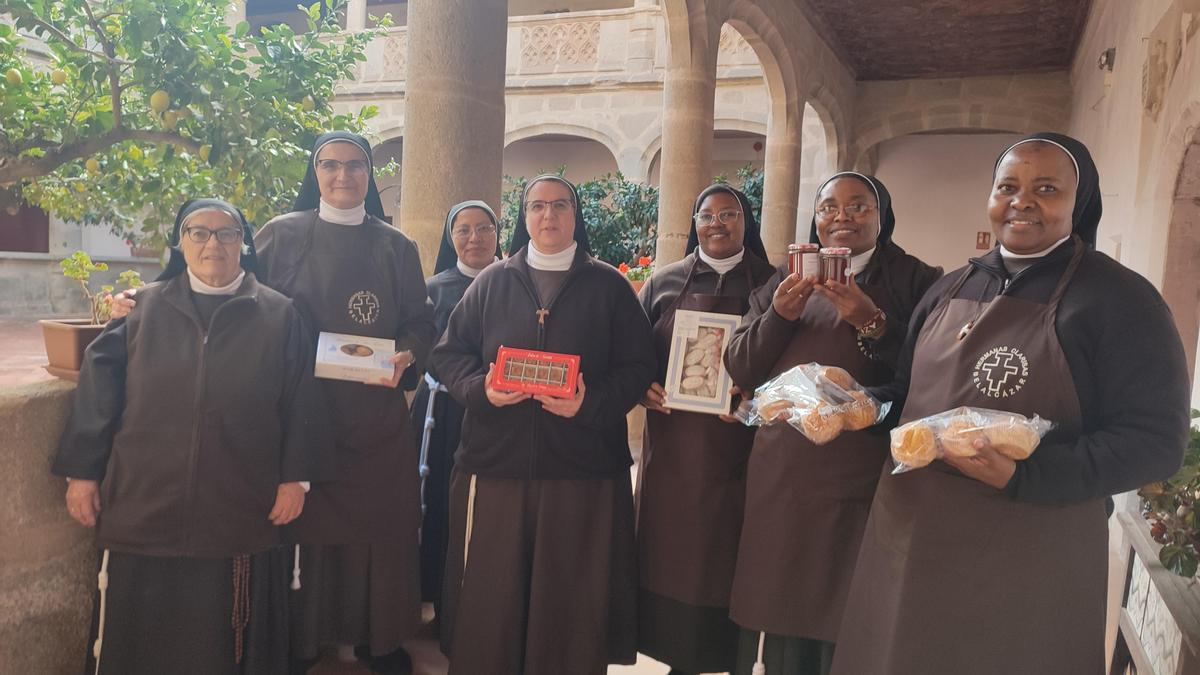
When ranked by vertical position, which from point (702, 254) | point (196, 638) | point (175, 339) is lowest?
point (196, 638)

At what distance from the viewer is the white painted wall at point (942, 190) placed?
13.9m

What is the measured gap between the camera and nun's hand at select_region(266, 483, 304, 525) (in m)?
2.56

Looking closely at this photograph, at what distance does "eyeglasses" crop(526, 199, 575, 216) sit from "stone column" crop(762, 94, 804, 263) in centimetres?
722

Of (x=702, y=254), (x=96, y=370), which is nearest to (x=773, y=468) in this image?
(x=702, y=254)

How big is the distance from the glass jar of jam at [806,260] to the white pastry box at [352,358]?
138cm

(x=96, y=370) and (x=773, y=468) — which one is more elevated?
(x=96, y=370)

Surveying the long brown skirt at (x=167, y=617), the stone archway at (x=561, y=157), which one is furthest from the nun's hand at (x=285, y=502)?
the stone archway at (x=561, y=157)

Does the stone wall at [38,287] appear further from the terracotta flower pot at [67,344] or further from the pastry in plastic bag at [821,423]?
the pastry in plastic bag at [821,423]

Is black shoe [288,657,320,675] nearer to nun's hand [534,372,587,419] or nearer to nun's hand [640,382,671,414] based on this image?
nun's hand [534,372,587,419]

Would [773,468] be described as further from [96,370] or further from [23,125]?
[23,125]

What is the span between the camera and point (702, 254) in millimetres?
2910

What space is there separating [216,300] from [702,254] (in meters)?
1.61

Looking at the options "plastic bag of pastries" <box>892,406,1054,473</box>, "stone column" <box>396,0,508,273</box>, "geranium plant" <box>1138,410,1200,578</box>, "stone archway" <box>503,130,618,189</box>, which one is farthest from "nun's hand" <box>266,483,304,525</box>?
"stone archway" <box>503,130,618,189</box>

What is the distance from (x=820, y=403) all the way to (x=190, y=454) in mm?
1811
